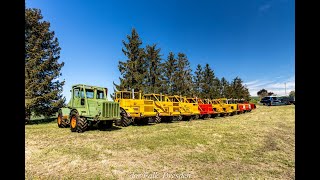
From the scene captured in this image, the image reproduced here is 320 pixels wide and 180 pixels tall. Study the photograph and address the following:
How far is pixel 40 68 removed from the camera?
83.5 ft

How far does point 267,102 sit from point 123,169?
52.2 meters

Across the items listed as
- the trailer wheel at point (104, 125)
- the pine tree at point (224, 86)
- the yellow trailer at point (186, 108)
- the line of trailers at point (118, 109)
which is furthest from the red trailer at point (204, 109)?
the pine tree at point (224, 86)

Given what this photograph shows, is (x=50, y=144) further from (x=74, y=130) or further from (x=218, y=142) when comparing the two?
(x=218, y=142)

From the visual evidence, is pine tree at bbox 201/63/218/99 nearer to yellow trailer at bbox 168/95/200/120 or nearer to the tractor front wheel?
yellow trailer at bbox 168/95/200/120

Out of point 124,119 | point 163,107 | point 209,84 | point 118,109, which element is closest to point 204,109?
point 163,107

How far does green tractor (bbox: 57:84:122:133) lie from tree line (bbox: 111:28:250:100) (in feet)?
71.0

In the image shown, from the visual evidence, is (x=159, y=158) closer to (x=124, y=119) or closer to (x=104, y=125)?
(x=104, y=125)

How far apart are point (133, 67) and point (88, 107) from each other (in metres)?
26.9
